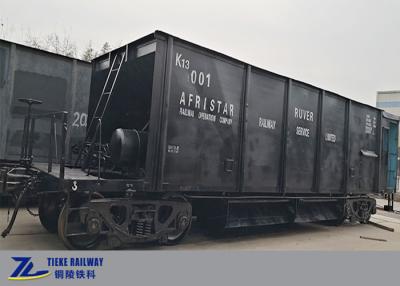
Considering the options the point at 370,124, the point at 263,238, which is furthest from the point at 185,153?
the point at 370,124

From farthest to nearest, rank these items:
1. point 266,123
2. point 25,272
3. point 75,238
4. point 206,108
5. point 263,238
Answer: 1. point 263,238
2. point 266,123
3. point 206,108
4. point 75,238
5. point 25,272

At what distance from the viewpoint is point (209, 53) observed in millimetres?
5895

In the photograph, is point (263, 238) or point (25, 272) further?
point (263, 238)

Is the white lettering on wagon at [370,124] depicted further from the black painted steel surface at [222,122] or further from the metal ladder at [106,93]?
the metal ladder at [106,93]

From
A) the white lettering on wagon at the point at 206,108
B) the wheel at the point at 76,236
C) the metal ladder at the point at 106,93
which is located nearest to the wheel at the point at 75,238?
the wheel at the point at 76,236

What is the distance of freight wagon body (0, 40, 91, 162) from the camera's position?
24.4ft

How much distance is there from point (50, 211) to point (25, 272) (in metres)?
2.23

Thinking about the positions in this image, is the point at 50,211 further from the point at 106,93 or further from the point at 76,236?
the point at 106,93

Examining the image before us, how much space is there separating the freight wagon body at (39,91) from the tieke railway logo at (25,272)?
3.78 m

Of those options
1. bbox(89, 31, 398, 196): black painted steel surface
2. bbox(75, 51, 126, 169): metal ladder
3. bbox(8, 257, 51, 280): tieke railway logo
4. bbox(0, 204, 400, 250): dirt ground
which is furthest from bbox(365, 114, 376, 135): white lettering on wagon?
bbox(8, 257, 51, 280): tieke railway logo

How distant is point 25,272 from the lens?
3750 millimetres

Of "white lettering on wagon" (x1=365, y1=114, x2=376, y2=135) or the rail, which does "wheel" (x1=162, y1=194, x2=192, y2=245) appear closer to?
the rail

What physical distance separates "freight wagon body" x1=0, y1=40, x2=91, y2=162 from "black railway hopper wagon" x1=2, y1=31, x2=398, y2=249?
1.47 meters

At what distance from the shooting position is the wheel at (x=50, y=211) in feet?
18.6
